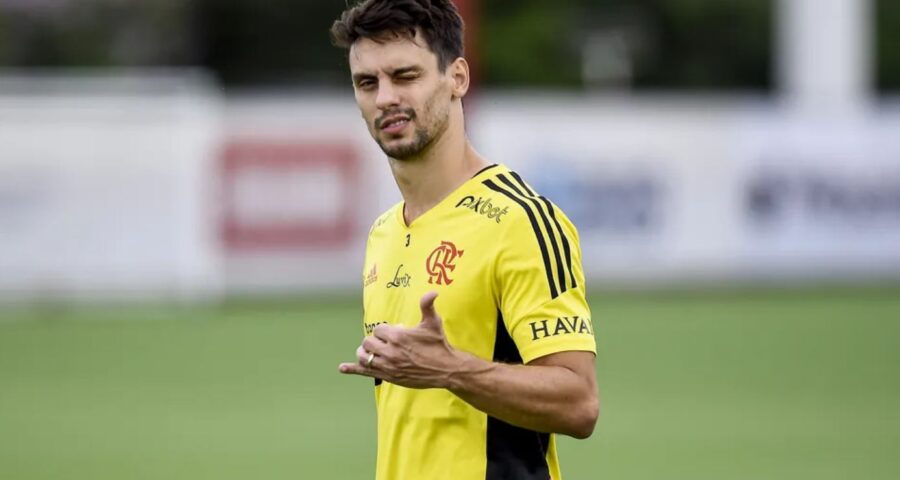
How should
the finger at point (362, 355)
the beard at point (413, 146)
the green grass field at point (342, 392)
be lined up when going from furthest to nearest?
the green grass field at point (342, 392), the beard at point (413, 146), the finger at point (362, 355)

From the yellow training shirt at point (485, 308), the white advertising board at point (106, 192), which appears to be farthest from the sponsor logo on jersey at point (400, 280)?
the white advertising board at point (106, 192)

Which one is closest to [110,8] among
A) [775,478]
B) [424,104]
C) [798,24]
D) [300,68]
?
[300,68]

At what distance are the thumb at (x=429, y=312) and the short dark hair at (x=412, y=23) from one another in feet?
2.51

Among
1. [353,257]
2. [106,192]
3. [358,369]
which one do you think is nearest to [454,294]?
[358,369]

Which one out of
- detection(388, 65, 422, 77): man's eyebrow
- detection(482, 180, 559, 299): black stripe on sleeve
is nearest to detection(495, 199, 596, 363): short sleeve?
detection(482, 180, 559, 299): black stripe on sleeve

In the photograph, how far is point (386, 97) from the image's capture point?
4473mm

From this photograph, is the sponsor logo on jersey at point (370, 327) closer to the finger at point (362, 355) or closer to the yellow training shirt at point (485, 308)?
the yellow training shirt at point (485, 308)

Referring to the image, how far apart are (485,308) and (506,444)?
14.0 inches

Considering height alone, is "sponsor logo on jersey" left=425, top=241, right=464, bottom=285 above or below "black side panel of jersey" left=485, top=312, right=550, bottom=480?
above

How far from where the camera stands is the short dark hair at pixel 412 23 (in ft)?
14.7

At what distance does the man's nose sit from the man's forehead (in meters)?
0.04

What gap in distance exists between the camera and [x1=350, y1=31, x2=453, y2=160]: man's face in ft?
14.7

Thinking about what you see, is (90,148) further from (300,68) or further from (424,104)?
(300,68)

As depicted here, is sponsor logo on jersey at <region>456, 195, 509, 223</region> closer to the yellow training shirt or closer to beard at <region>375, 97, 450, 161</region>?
the yellow training shirt
